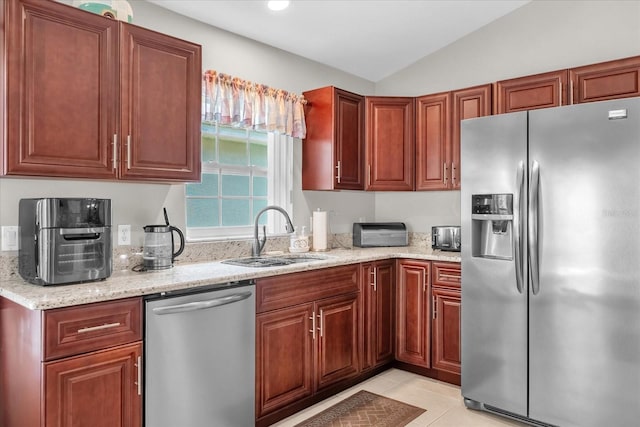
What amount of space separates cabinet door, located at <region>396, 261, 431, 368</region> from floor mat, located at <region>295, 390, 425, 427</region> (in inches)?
20.0

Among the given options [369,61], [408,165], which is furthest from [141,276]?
[369,61]

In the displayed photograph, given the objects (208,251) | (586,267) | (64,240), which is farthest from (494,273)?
(64,240)

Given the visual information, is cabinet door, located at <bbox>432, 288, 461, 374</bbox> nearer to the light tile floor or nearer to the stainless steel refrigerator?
the light tile floor

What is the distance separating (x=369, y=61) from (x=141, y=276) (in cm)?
273

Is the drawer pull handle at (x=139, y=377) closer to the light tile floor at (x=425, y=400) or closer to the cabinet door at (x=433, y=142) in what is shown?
the light tile floor at (x=425, y=400)

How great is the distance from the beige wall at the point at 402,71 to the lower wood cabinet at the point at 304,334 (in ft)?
2.70

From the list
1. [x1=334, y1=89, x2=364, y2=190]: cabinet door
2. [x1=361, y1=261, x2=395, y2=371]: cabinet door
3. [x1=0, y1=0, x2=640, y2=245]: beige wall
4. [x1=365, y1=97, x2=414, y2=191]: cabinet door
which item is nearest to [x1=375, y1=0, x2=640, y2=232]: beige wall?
[x1=0, y1=0, x2=640, y2=245]: beige wall

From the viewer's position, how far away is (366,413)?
2.72m

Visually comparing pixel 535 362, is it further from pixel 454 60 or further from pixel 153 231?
pixel 454 60

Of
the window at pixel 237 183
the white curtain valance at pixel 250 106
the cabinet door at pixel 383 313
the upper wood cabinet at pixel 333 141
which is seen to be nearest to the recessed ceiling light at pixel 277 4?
the white curtain valance at pixel 250 106

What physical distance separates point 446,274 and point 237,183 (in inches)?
64.8

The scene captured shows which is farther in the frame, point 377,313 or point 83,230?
point 377,313

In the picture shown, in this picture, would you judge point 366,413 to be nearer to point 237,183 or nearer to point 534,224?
point 534,224

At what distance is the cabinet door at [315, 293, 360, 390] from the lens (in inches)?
111
